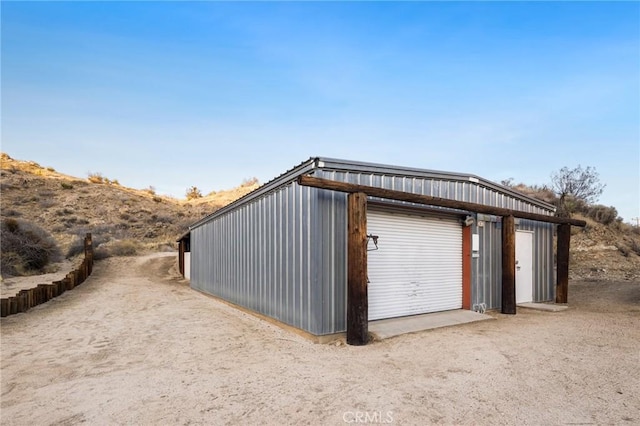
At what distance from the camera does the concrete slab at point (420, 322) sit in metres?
6.60

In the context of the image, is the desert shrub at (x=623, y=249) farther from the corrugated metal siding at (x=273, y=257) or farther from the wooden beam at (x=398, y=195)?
the corrugated metal siding at (x=273, y=257)

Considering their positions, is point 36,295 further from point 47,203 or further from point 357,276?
point 47,203

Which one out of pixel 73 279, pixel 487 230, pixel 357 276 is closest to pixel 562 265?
pixel 487 230

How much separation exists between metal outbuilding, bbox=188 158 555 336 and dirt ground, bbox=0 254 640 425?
85cm

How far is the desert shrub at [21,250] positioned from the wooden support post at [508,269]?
17.6 metres

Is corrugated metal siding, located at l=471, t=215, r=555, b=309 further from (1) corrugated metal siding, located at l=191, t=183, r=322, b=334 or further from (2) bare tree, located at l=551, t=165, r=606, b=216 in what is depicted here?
(2) bare tree, located at l=551, t=165, r=606, b=216

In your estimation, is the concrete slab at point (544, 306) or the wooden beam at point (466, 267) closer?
the wooden beam at point (466, 267)

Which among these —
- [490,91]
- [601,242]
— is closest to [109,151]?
[490,91]

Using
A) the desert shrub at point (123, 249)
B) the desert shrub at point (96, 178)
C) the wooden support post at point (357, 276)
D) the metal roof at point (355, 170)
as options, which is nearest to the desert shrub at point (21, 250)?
the desert shrub at point (123, 249)

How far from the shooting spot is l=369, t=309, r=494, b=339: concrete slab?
6.60 meters

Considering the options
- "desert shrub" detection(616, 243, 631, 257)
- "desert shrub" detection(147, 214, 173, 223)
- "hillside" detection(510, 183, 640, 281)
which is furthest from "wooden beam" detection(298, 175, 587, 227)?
"desert shrub" detection(147, 214, 173, 223)

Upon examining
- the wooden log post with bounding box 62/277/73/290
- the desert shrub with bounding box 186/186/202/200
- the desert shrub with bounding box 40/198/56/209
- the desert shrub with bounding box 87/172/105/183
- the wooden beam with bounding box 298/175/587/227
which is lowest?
the wooden log post with bounding box 62/277/73/290

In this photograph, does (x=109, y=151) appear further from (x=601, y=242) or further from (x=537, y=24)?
(x=601, y=242)

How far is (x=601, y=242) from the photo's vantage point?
1912 cm
